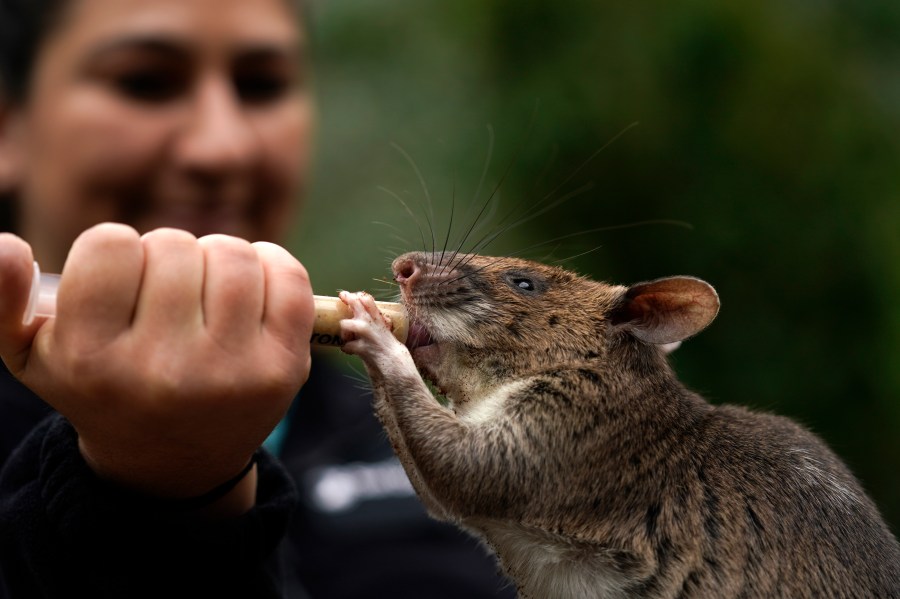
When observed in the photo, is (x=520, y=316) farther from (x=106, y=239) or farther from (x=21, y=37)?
(x=21, y=37)

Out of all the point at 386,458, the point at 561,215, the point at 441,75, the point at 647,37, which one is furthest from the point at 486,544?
the point at 441,75

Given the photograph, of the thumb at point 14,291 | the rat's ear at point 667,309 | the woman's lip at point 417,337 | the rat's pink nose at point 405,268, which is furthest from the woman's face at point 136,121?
the thumb at point 14,291

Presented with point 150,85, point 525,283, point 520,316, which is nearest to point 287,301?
point 520,316

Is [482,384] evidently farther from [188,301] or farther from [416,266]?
[188,301]

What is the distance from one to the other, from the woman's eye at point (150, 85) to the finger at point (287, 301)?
1.97m

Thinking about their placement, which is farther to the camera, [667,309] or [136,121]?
[136,121]

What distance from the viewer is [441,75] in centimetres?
751

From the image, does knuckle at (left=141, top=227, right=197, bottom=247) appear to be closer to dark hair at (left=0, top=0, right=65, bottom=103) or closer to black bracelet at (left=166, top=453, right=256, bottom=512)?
black bracelet at (left=166, top=453, right=256, bottom=512)

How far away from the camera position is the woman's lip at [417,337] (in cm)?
226

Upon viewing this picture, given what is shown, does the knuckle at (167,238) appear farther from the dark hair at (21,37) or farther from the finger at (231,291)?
the dark hair at (21,37)

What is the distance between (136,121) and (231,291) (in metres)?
2.03

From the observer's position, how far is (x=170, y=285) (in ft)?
4.78

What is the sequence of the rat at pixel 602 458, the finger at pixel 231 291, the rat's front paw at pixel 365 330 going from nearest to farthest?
the finger at pixel 231 291
the rat's front paw at pixel 365 330
the rat at pixel 602 458

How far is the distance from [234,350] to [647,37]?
4.64 metres
